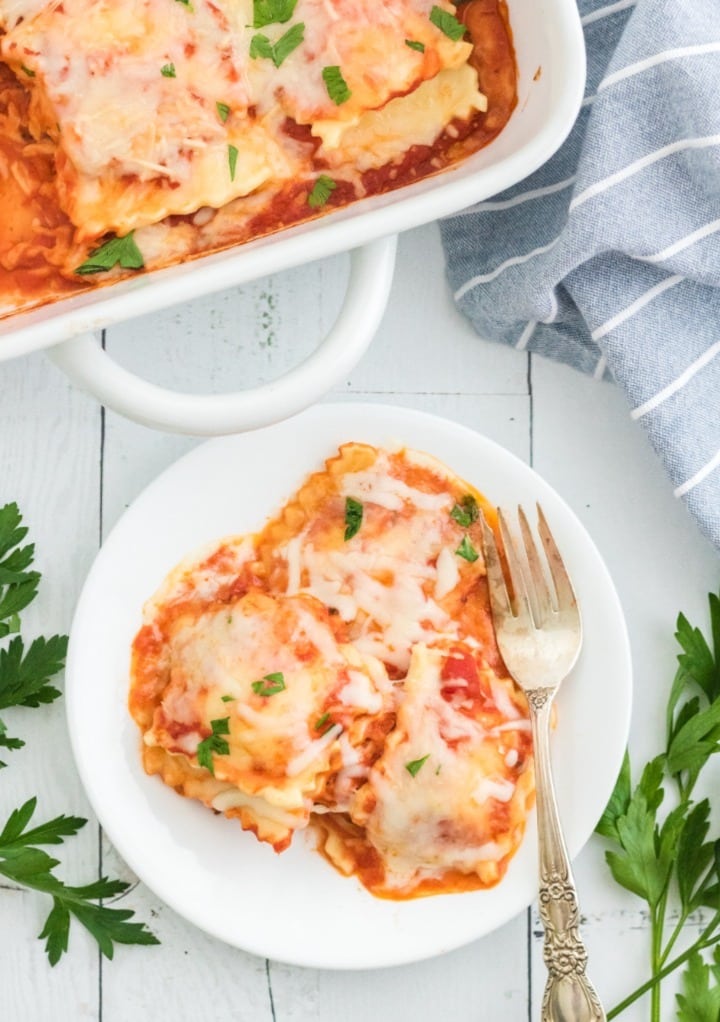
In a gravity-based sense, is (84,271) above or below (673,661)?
above

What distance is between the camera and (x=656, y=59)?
1691mm

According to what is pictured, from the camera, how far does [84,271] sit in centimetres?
158

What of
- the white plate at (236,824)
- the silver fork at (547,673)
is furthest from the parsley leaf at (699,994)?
the white plate at (236,824)

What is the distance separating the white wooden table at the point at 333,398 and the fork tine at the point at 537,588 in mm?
193

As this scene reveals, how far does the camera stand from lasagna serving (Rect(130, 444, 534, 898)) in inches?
67.4

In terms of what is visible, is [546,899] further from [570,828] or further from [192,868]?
[192,868]

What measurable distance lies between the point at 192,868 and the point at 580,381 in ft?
3.15

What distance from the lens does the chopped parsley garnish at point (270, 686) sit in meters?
1.70

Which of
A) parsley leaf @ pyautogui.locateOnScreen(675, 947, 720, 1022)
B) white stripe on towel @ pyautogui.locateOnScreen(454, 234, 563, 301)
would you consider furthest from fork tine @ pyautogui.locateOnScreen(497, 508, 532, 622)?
parsley leaf @ pyautogui.locateOnScreen(675, 947, 720, 1022)

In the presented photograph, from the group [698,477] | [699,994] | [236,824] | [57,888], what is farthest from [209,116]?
[699,994]

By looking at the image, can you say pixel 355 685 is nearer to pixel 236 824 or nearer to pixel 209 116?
pixel 236 824

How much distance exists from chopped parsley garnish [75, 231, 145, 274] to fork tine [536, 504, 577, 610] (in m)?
0.70

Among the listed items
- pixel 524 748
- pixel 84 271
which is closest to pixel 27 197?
pixel 84 271

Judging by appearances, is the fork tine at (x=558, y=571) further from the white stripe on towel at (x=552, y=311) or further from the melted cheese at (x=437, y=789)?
the white stripe on towel at (x=552, y=311)
